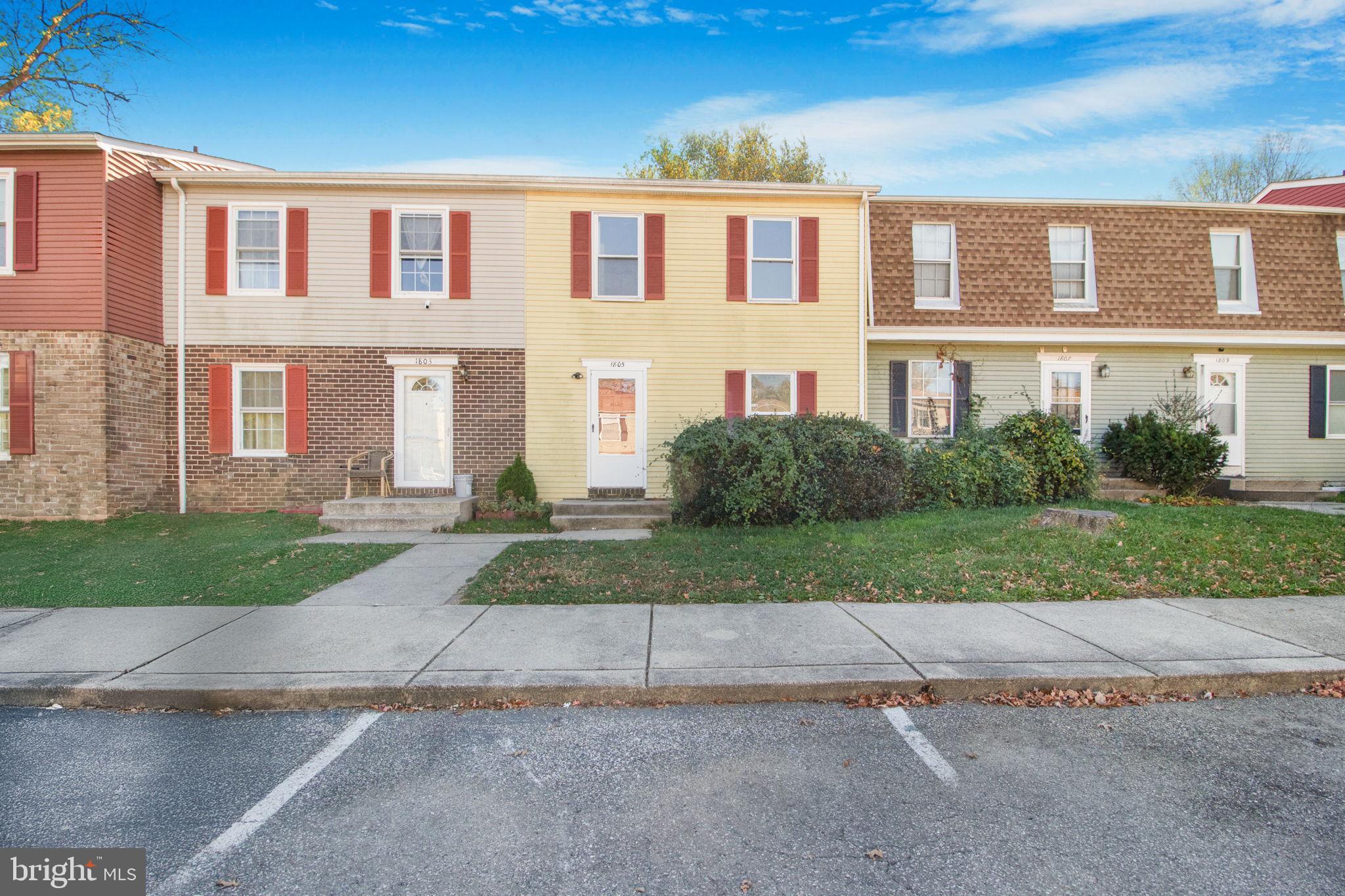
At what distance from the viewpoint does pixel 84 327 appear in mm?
10961

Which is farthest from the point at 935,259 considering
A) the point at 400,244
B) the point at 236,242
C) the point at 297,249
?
the point at 236,242

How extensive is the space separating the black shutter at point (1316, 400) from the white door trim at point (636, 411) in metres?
13.4

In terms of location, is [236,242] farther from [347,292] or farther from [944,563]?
[944,563]

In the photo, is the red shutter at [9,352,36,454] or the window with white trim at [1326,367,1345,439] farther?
the window with white trim at [1326,367,1345,439]

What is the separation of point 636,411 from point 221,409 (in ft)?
23.5

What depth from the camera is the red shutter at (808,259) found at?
1284 cm

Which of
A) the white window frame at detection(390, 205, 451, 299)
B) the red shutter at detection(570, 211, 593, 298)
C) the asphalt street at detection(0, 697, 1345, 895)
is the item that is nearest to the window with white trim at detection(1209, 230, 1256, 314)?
the red shutter at detection(570, 211, 593, 298)

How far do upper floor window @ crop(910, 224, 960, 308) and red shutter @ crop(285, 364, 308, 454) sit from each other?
11.5 m

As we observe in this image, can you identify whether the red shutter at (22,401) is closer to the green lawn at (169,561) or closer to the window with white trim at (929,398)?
the green lawn at (169,561)

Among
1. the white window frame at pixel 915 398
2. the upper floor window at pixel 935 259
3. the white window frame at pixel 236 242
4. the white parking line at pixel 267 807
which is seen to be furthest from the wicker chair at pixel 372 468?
the upper floor window at pixel 935 259

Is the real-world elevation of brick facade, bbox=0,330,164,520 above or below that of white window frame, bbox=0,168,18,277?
below

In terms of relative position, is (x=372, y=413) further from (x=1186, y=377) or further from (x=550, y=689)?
(x=1186, y=377)

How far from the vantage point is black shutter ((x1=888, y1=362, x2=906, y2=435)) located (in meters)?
13.7

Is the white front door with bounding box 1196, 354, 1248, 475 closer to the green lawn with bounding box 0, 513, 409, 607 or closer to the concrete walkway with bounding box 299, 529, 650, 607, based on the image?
the concrete walkway with bounding box 299, 529, 650, 607
